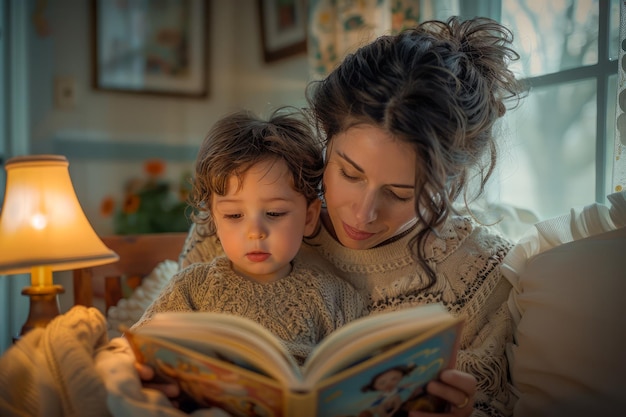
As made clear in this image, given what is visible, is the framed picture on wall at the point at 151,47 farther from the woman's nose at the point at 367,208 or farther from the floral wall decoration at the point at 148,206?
the woman's nose at the point at 367,208

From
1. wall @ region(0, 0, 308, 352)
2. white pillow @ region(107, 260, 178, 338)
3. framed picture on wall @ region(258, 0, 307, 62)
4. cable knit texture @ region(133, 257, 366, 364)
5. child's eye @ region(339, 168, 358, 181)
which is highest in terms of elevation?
framed picture on wall @ region(258, 0, 307, 62)

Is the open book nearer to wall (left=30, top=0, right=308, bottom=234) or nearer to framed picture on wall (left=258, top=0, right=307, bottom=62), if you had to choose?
wall (left=30, top=0, right=308, bottom=234)

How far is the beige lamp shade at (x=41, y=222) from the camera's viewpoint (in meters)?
1.11

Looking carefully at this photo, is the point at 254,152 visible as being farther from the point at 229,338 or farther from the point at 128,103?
the point at 128,103

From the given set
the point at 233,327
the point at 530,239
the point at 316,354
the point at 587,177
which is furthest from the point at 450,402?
the point at 587,177

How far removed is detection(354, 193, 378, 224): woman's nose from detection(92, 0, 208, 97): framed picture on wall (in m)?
2.08

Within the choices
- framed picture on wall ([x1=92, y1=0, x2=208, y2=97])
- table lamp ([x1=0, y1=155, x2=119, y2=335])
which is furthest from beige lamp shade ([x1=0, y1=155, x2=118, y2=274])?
framed picture on wall ([x1=92, y1=0, x2=208, y2=97])

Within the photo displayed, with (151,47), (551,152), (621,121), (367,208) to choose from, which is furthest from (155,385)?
(151,47)

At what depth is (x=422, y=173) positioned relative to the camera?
3.60ft

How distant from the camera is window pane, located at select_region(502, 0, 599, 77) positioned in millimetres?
1548

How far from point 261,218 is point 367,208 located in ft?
0.72

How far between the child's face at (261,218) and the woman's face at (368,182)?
0.10 meters

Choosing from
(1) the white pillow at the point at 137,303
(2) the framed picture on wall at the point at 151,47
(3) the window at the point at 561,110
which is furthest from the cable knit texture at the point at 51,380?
(2) the framed picture on wall at the point at 151,47

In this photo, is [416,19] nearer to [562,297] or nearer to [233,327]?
[562,297]
